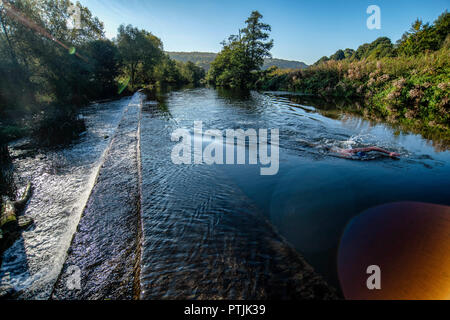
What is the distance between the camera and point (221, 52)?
159 ft

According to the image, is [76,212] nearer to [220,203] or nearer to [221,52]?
[220,203]

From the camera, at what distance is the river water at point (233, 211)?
2.04 meters

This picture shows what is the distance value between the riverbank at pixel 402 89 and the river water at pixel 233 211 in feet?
14.0

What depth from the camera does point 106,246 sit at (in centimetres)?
240

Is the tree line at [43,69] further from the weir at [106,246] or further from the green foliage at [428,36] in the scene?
the green foliage at [428,36]

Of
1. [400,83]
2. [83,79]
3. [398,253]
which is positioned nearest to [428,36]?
[400,83]

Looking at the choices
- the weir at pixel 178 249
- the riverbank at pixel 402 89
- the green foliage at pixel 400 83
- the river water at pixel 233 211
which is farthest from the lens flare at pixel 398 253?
the green foliage at pixel 400 83

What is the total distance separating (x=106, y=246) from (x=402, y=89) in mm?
16858

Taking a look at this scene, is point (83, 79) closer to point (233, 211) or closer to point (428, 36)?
point (233, 211)

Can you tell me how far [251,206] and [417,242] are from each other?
7.31ft

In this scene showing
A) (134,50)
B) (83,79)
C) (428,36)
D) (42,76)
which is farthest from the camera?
(134,50)

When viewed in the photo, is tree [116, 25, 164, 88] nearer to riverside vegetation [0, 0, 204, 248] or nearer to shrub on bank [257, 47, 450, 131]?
riverside vegetation [0, 0, 204, 248]

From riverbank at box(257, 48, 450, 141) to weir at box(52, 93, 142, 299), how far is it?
32.1ft
